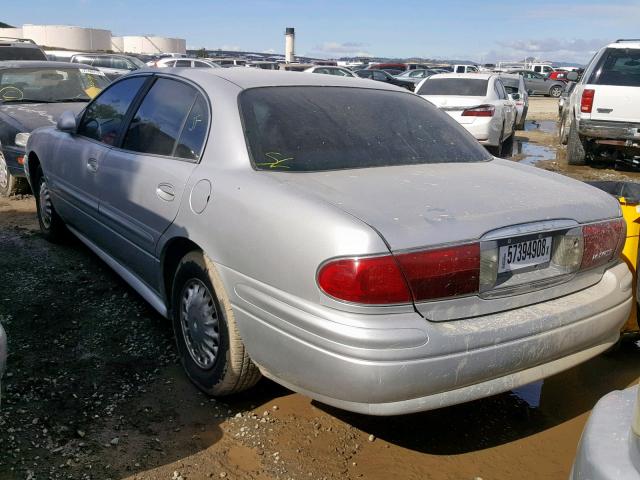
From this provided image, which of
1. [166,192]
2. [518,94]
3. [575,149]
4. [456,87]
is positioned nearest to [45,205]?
[166,192]

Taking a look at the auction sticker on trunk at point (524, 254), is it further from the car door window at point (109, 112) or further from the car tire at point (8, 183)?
the car tire at point (8, 183)

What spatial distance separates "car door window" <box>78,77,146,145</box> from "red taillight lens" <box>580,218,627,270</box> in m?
2.74

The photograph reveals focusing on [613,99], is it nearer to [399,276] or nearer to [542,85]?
[399,276]

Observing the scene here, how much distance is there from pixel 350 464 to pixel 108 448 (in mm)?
1030

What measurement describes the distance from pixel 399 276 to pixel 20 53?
39.1 feet

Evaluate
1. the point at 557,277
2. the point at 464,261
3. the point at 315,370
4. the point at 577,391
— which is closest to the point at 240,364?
the point at 315,370

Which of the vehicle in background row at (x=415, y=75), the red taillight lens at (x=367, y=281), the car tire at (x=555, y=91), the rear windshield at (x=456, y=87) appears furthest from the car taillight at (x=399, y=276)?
the car tire at (x=555, y=91)

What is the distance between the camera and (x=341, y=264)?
2.22m

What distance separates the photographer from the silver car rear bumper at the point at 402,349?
221 cm

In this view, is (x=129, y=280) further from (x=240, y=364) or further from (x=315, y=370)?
(x=315, y=370)

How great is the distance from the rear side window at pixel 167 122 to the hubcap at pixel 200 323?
2.20ft

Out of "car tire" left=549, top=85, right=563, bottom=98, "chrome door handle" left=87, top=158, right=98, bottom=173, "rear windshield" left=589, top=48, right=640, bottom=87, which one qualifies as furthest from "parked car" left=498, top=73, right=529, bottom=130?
"car tire" left=549, top=85, right=563, bottom=98

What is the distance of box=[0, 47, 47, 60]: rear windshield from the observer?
11.6 meters

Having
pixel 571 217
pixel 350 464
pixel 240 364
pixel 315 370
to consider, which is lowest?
pixel 350 464
